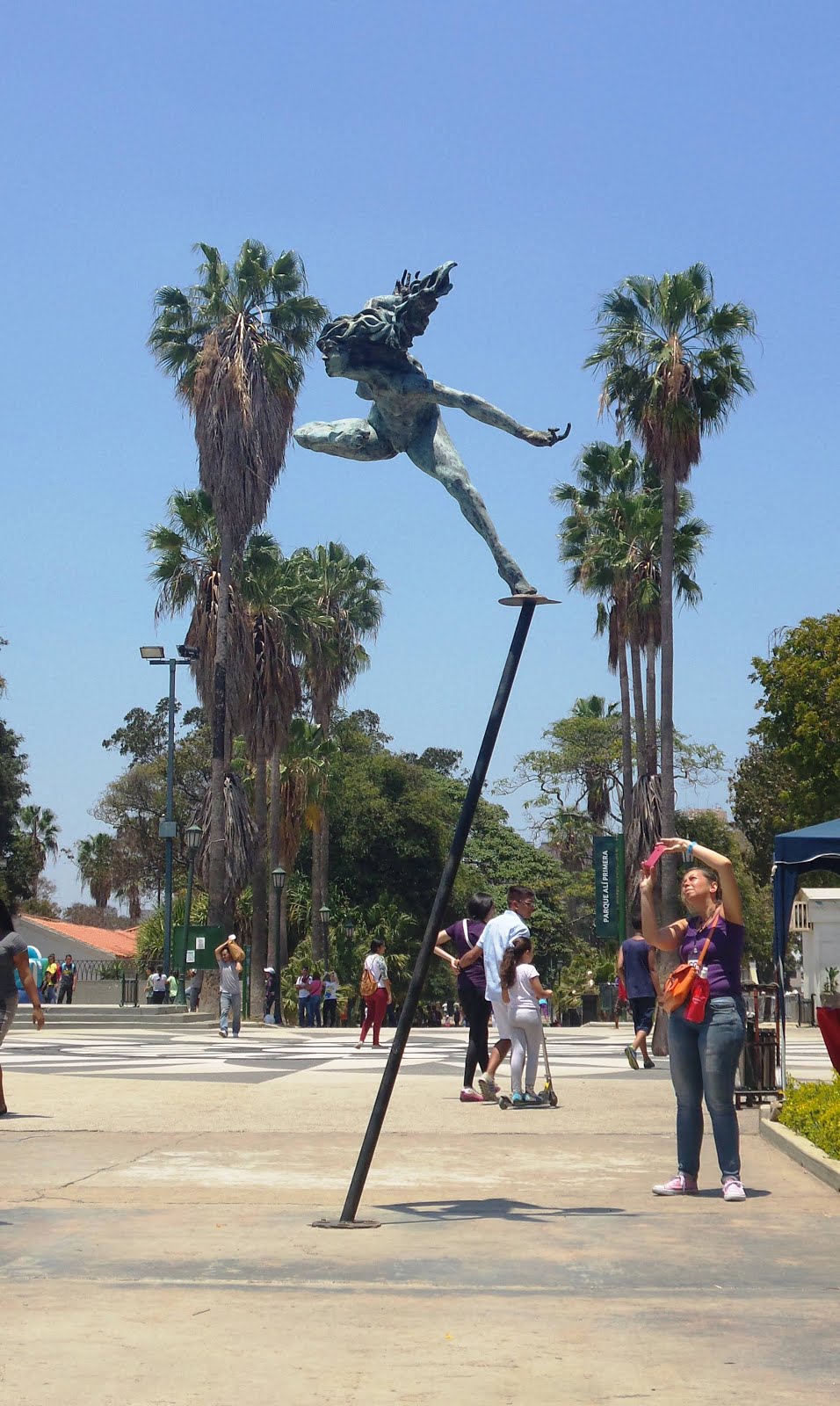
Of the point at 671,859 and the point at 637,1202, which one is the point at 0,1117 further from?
the point at 671,859

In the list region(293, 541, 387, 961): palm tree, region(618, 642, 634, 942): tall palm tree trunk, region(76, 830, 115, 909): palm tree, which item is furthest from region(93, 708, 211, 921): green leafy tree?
region(618, 642, 634, 942): tall palm tree trunk

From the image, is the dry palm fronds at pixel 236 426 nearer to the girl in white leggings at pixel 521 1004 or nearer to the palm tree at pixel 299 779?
the palm tree at pixel 299 779

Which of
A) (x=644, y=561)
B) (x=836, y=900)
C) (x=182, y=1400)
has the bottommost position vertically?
(x=182, y=1400)

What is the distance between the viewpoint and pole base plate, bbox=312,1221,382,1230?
6488 mm

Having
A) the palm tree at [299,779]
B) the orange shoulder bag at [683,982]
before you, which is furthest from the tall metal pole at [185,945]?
the orange shoulder bag at [683,982]

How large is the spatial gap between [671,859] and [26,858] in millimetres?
35301

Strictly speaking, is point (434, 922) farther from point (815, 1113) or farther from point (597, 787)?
point (597, 787)

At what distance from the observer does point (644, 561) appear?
39.8 meters

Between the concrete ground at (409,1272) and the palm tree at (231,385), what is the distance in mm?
26559

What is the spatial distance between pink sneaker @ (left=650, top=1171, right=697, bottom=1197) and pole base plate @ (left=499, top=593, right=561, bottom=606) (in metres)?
2.92

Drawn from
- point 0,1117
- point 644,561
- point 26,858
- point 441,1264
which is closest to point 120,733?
point 26,858

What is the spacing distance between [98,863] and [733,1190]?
7365cm

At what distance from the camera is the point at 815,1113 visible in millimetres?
9508

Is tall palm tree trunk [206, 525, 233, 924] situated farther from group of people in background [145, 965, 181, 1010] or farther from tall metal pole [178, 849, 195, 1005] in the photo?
group of people in background [145, 965, 181, 1010]
